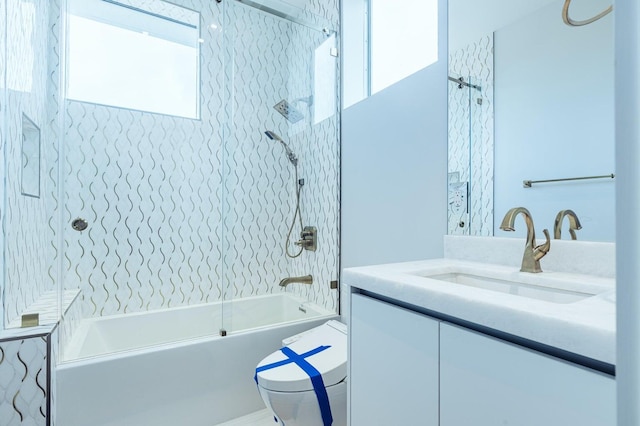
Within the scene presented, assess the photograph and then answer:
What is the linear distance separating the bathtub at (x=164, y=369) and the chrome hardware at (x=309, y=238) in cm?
41

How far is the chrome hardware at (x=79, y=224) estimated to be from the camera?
6.38 ft

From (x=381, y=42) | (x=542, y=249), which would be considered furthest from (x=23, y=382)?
(x=381, y=42)

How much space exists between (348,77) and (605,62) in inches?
53.6

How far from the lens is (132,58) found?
2.18 m

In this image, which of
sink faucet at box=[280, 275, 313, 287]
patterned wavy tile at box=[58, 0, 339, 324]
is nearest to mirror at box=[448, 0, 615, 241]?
patterned wavy tile at box=[58, 0, 339, 324]

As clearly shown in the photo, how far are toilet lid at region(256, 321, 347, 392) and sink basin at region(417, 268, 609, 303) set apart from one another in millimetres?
586

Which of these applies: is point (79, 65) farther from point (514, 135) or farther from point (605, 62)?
point (605, 62)

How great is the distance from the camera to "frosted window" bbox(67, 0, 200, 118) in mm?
1998

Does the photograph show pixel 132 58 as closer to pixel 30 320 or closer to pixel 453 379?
pixel 30 320

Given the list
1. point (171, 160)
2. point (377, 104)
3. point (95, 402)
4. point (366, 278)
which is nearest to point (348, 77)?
point (377, 104)

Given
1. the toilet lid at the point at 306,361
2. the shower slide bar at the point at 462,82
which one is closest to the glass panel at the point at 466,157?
the shower slide bar at the point at 462,82

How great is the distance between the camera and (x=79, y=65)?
1.99 metres

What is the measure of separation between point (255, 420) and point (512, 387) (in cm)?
153

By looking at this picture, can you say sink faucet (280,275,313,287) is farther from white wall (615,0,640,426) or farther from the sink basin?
white wall (615,0,640,426)
